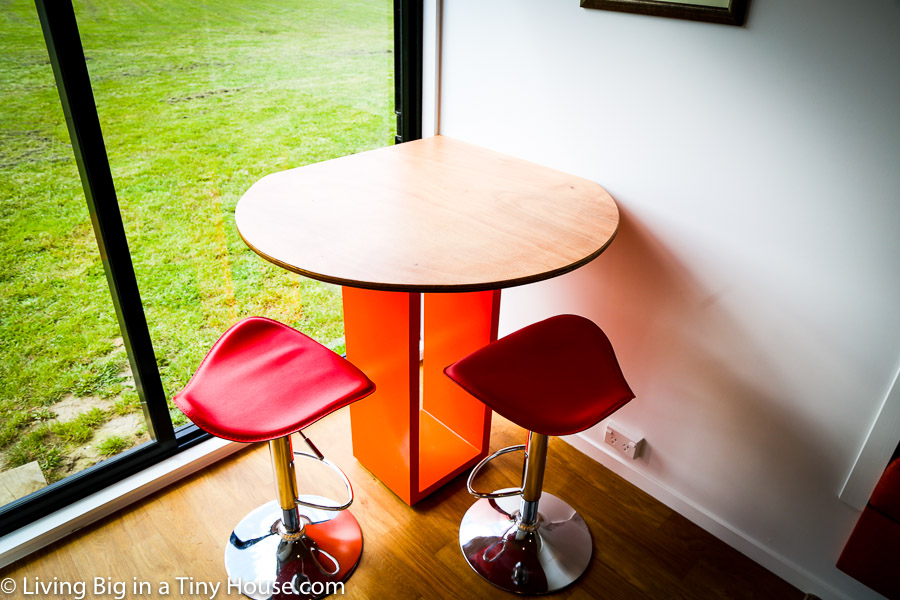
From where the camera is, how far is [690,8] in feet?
5.10

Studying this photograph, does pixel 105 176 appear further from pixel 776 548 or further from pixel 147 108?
pixel 776 548

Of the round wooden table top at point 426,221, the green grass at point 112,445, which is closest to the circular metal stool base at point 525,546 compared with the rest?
the round wooden table top at point 426,221

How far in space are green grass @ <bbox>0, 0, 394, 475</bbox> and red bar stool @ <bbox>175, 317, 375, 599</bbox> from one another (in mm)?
526

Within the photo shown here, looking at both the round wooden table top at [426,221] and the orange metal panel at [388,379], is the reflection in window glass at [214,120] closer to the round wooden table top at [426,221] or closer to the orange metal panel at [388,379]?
the round wooden table top at [426,221]

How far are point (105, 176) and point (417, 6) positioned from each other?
1.25 metres

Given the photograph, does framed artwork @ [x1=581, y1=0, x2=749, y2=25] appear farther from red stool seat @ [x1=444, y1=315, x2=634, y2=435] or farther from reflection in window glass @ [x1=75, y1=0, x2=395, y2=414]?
reflection in window glass @ [x1=75, y1=0, x2=395, y2=414]

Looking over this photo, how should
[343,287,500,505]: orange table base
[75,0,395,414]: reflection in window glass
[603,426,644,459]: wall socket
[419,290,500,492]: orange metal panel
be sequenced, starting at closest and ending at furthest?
[75,0,395,414]: reflection in window glass → [343,287,500,505]: orange table base → [419,290,500,492]: orange metal panel → [603,426,644,459]: wall socket

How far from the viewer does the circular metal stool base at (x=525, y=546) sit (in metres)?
1.86

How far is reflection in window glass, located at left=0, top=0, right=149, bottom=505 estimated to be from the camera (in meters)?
1.54

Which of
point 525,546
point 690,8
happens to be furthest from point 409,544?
point 690,8

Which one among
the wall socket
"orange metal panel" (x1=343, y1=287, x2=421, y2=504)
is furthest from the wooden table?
the wall socket

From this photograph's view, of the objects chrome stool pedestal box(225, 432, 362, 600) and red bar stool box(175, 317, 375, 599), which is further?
chrome stool pedestal box(225, 432, 362, 600)

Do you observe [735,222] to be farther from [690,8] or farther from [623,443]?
[623,443]

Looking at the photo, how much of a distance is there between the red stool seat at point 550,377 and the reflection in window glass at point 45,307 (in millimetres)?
1177
